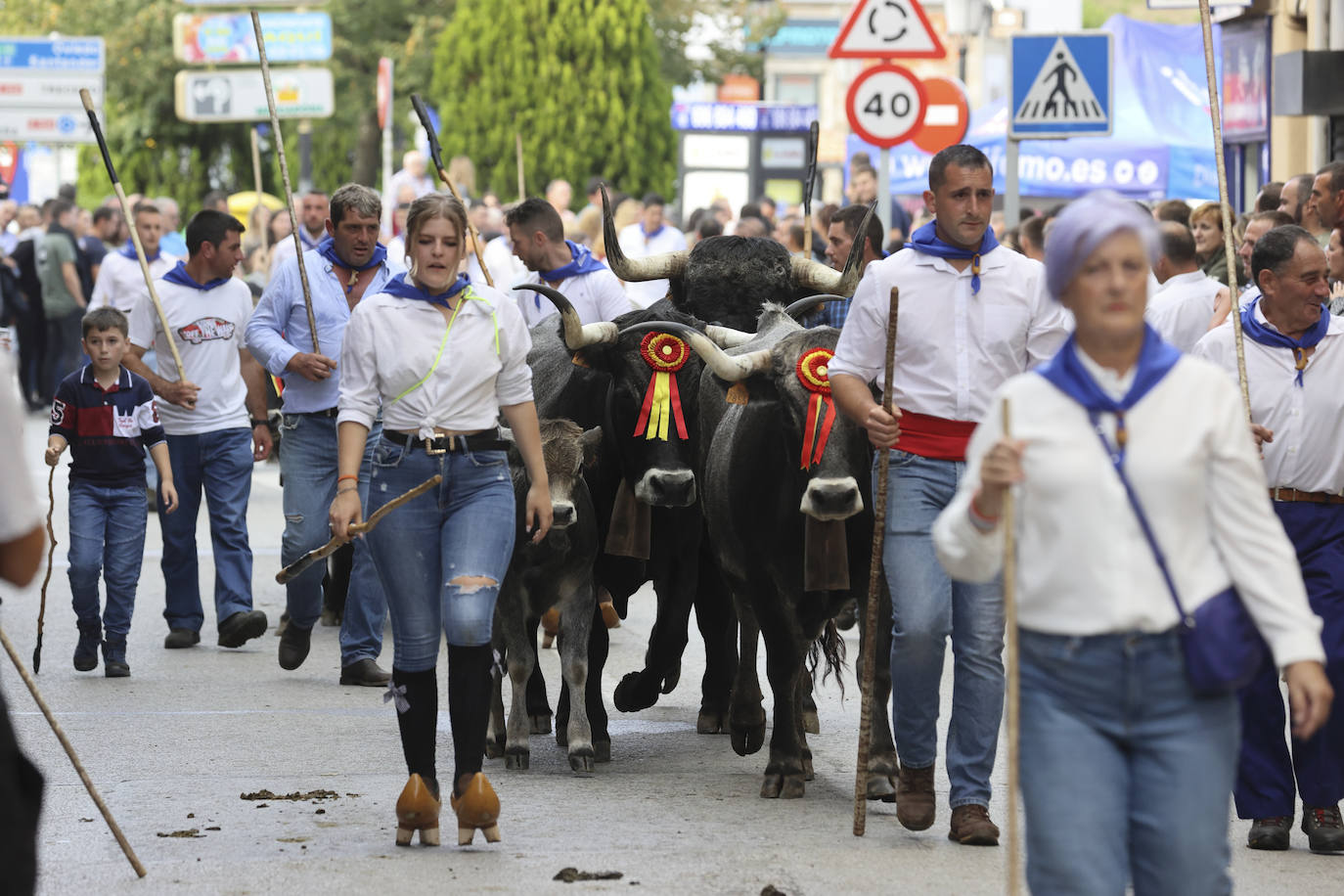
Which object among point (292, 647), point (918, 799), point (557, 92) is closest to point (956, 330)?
point (918, 799)

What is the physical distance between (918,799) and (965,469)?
113cm

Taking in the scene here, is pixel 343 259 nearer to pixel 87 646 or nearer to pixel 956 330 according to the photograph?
pixel 87 646

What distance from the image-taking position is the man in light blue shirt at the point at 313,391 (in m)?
10.3

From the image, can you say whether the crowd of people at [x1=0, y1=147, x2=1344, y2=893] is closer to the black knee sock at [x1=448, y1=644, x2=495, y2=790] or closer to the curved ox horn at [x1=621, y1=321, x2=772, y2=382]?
the black knee sock at [x1=448, y1=644, x2=495, y2=790]

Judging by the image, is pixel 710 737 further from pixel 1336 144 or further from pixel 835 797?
pixel 1336 144

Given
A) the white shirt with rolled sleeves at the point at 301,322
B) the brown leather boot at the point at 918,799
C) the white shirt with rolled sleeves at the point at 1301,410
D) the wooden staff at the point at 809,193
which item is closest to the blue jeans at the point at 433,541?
the brown leather boot at the point at 918,799

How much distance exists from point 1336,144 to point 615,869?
1330cm

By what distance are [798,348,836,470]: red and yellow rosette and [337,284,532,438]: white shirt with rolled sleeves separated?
1.21m

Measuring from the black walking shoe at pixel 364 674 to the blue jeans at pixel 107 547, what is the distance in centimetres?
112

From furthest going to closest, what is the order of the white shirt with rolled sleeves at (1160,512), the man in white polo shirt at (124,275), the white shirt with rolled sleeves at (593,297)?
the man in white polo shirt at (124,275)
the white shirt with rolled sleeves at (593,297)
the white shirt with rolled sleeves at (1160,512)

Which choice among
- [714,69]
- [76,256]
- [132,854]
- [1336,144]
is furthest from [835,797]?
[714,69]

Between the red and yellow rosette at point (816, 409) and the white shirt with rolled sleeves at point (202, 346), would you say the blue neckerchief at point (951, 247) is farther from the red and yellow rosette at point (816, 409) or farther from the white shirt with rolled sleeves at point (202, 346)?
the white shirt with rolled sleeves at point (202, 346)

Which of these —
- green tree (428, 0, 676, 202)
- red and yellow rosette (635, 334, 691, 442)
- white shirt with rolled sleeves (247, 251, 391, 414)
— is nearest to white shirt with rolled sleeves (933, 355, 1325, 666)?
red and yellow rosette (635, 334, 691, 442)

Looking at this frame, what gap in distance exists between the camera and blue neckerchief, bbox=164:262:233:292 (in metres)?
11.4
